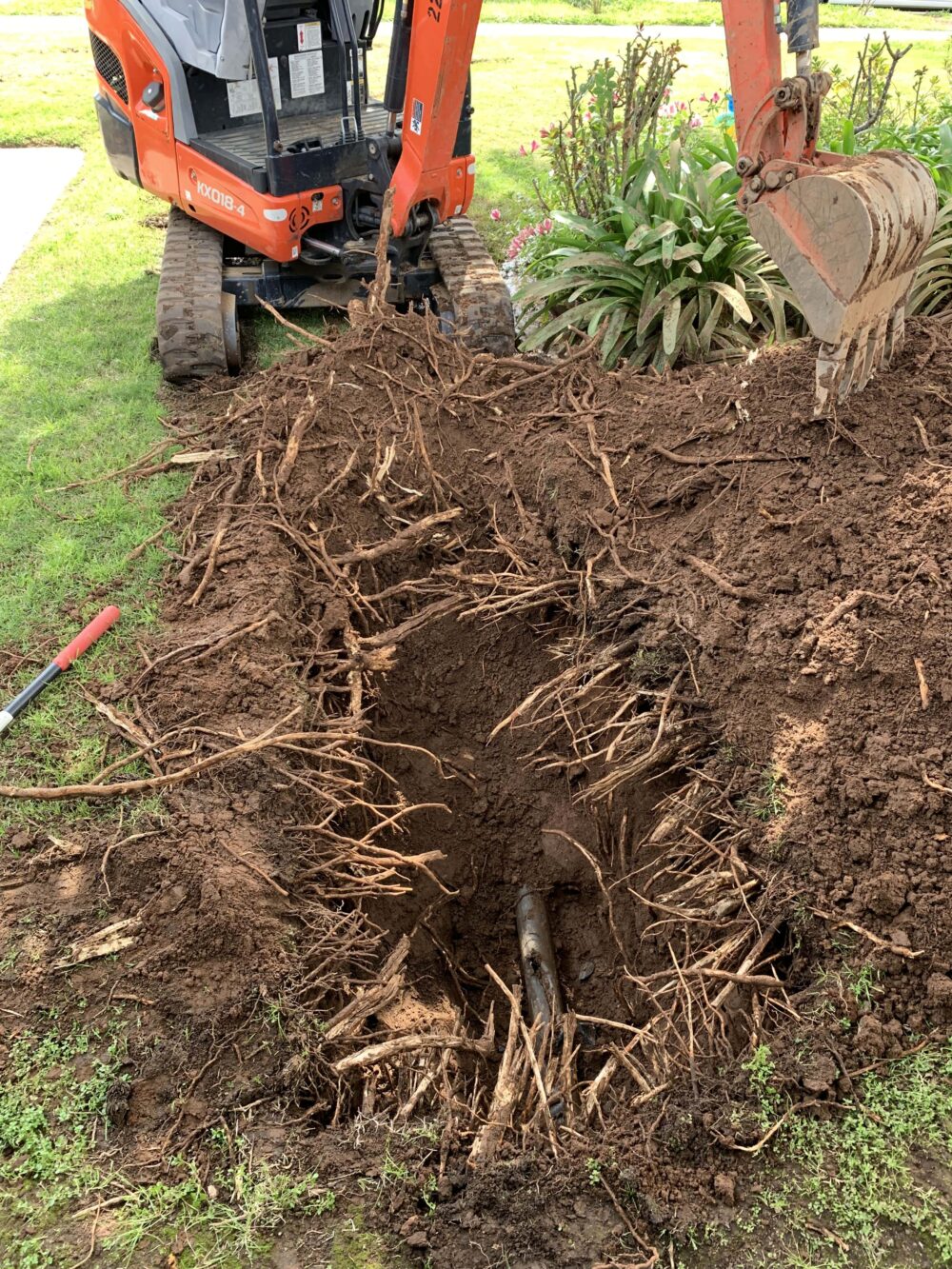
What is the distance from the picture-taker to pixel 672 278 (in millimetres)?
5363

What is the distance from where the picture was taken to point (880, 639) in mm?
3143

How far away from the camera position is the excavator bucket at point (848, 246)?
11.5 ft

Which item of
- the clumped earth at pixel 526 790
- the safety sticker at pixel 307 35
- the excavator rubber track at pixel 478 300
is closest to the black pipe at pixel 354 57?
the safety sticker at pixel 307 35

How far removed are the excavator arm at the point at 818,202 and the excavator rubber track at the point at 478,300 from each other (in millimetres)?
2093

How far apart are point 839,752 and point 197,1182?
2.10 m

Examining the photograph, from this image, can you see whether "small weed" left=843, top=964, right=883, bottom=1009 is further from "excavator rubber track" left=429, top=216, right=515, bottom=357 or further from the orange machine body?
the orange machine body

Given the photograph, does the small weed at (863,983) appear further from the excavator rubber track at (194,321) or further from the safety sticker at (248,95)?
the safety sticker at (248,95)

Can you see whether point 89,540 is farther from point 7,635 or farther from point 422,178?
point 422,178

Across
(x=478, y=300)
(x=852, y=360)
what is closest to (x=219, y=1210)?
(x=852, y=360)

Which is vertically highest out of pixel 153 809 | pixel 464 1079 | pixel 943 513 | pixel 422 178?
pixel 422 178

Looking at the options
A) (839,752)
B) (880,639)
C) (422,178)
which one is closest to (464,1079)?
(839,752)

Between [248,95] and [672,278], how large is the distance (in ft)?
10.5

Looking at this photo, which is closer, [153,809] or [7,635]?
[153,809]

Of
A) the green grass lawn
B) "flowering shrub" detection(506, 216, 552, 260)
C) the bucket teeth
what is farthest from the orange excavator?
the green grass lawn
